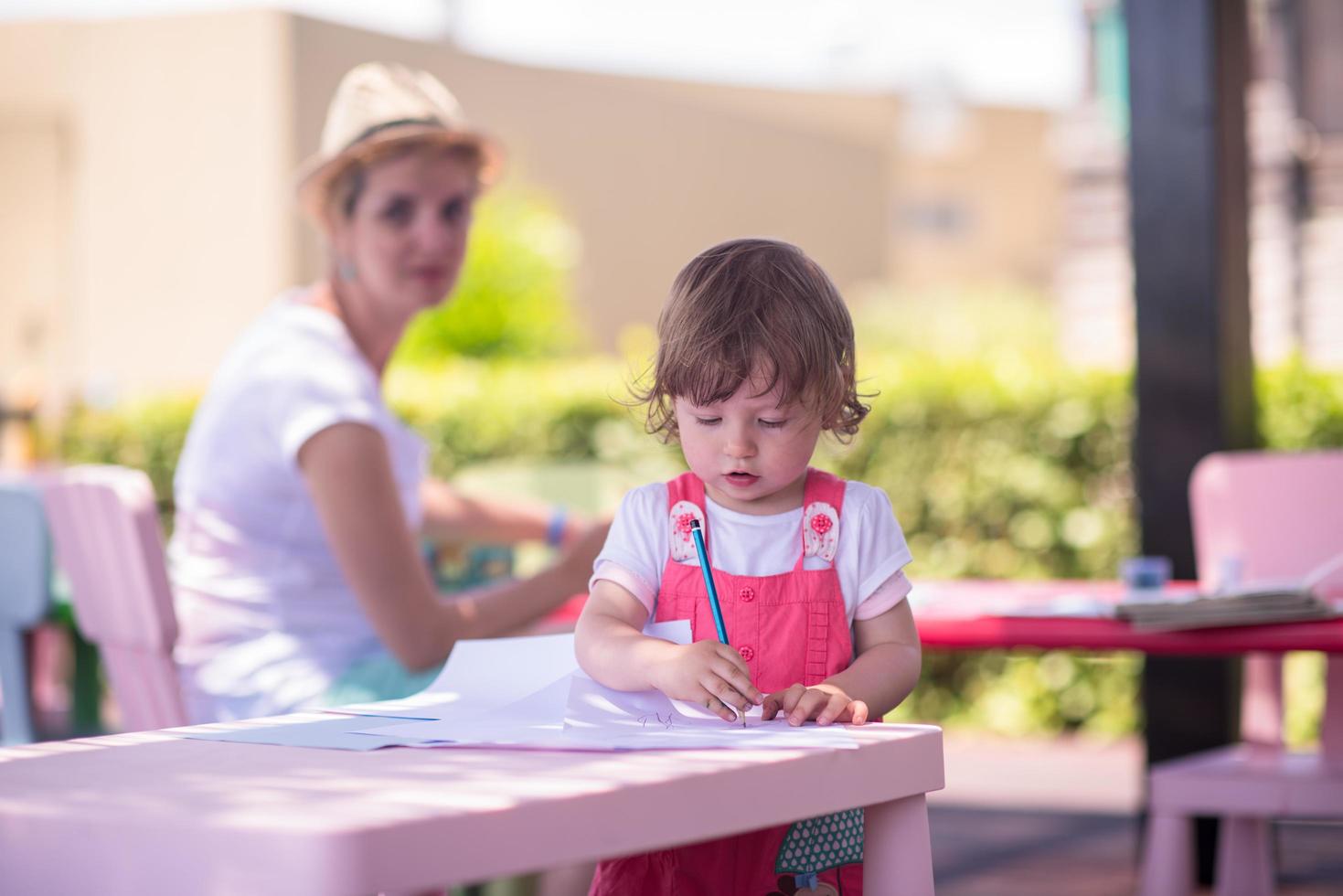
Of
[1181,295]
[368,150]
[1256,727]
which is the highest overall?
[368,150]

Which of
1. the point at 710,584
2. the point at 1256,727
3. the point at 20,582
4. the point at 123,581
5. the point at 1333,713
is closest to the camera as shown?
the point at 710,584

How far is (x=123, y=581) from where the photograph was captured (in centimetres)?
252

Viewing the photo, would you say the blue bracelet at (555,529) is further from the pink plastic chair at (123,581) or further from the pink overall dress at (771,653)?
the pink overall dress at (771,653)

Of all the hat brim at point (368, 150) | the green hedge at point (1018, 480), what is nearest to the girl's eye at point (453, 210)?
the hat brim at point (368, 150)

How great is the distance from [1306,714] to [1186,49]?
8.37 feet

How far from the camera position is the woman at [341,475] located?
255 centimetres

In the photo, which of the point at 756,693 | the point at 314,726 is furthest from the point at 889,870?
the point at 314,726

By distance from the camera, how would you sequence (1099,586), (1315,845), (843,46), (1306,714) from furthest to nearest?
(843,46) < (1306,714) < (1315,845) < (1099,586)

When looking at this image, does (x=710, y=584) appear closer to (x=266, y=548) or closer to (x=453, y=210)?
(x=266, y=548)

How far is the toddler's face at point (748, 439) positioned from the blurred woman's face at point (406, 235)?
1.33 meters

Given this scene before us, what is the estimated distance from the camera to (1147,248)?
4.33 meters

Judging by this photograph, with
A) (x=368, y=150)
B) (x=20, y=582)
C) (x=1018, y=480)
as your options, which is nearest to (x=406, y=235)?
(x=368, y=150)

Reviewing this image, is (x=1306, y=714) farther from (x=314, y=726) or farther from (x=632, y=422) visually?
(x=314, y=726)

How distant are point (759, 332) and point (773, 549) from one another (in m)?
0.24
